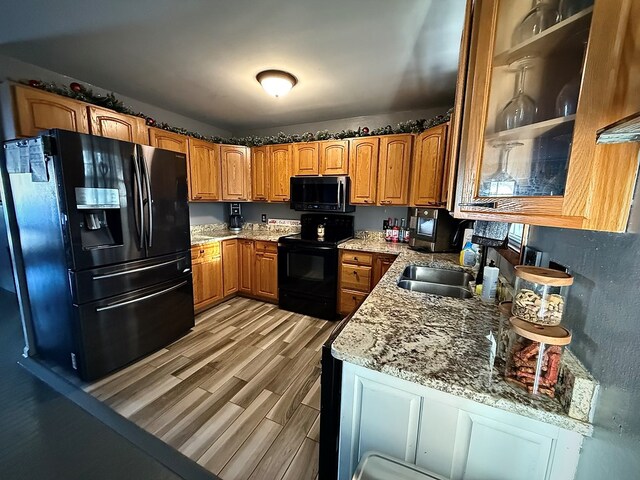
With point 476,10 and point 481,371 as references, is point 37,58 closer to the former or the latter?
point 476,10

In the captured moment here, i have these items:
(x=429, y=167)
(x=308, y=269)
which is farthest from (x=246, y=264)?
(x=429, y=167)

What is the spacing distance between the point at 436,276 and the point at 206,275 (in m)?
2.54

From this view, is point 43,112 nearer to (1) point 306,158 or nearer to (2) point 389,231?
(1) point 306,158

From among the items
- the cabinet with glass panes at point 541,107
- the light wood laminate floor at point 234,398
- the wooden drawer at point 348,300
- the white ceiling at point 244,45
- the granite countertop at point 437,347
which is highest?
the white ceiling at point 244,45

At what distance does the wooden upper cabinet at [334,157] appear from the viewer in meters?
3.07

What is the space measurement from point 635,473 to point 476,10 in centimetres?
124

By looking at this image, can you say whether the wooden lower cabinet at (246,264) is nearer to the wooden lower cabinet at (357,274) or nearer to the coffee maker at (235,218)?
the coffee maker at (235,218)

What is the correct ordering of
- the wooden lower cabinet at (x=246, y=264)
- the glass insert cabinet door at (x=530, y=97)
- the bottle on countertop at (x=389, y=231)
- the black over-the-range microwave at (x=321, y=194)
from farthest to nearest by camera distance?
the wooden lower cabinet at (x=246, y=264) → the bottle on countertop at (x=389, y=231) → the black over-the-range microwave at (x=321, y=194) → the glass insert cabinet door at (x=530, y=97)

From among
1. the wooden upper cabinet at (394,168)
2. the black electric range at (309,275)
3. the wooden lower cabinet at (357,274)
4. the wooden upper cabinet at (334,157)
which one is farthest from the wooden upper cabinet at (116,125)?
the wooden upper cabinet at (394,168)

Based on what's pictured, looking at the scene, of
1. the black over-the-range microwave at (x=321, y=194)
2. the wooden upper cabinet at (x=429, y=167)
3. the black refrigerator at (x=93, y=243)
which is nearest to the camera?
the black refrigerator at (x=93, y=243)

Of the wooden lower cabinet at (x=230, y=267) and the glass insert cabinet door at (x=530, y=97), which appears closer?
the glass insert cabinet door at (x=530, y=97)

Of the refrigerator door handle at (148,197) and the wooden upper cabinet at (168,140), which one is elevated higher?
the wooden upper cabinet at (168,140)

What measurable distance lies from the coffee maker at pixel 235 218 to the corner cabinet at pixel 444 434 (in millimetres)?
3409

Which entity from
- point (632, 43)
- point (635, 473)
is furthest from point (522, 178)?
point (635, 473)
